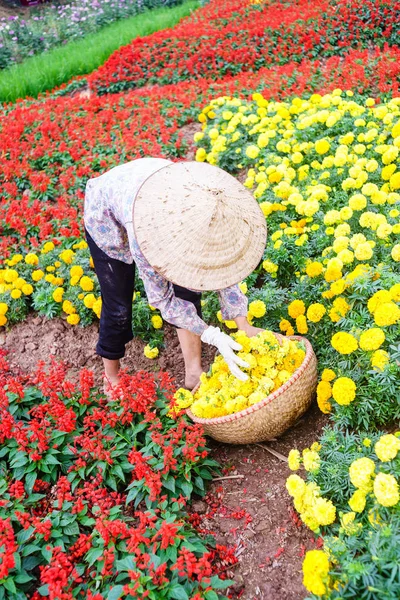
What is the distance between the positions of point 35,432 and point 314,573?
1510mm

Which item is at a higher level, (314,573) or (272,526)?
(314,573)

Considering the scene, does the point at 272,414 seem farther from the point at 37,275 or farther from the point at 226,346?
the point at 37,275

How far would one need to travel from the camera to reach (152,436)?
258 centimetres

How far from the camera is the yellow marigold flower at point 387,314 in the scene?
229 centimetres

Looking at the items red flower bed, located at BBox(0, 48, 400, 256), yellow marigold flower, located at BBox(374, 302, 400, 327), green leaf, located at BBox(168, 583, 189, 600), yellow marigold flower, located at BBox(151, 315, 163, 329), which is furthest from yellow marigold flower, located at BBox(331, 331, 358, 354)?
red flower bed, located at BBox(0, 48, 400, 256)

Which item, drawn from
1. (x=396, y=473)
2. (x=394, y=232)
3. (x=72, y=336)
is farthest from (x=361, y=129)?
(x=396, y=473)

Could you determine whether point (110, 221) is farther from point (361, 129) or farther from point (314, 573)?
point (361, 129)

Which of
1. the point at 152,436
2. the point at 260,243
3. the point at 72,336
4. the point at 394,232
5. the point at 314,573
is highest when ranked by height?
the point at 260,243

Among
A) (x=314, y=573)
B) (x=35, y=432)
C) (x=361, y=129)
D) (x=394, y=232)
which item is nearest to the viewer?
(x=314, y=573)

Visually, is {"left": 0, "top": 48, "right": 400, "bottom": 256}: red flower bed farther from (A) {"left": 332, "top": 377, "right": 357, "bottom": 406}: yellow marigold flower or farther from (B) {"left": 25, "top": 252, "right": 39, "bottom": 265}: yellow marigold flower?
(A) {"left": 332, "top": 377, "right": 357, "bottom": 406}: yellow marigold flower

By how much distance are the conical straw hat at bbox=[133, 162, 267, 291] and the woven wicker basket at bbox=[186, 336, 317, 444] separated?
23.7 inches

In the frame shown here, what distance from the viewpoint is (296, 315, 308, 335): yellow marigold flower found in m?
2.84

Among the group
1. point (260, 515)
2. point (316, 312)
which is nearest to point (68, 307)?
point (316, 312)

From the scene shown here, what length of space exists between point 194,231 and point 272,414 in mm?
938
